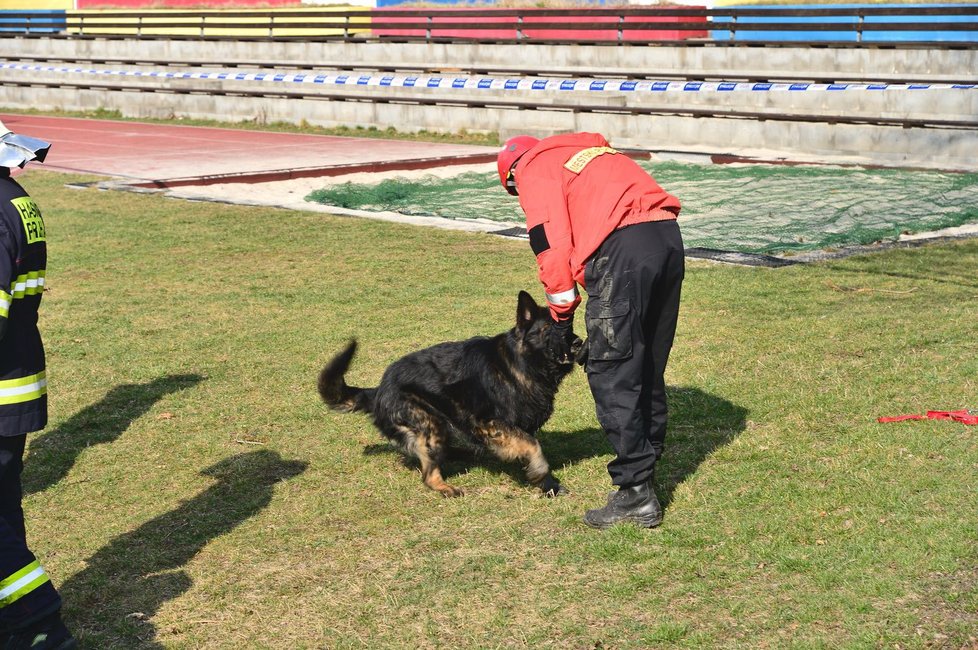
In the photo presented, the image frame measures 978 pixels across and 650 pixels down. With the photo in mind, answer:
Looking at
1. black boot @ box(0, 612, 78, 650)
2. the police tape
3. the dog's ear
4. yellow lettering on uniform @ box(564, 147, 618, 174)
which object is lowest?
black boot @ box(0, 612, 78, 650)

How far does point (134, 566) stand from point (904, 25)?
22994 mm

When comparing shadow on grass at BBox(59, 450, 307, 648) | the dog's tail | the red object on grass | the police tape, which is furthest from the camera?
the police tape

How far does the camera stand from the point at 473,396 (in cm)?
574

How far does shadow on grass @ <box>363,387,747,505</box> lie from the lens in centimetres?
599

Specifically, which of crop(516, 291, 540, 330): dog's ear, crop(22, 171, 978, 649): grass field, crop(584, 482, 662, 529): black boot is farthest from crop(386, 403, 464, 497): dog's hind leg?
crop(584, 482, 662, 529): black boot

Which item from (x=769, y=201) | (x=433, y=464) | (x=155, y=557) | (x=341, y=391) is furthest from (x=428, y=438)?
(x=769, y=201)

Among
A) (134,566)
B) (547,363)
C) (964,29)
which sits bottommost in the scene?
(134,566)

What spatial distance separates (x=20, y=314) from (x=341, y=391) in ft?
7.50

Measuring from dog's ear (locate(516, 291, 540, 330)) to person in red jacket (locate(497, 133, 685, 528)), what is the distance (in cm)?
30

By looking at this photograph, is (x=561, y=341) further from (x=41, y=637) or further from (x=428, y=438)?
(x=41, y=637)

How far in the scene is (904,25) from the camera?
24.0 metres

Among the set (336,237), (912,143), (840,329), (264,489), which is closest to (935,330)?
(840,329)

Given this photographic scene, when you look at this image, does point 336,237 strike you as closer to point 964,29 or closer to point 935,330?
point 935,330

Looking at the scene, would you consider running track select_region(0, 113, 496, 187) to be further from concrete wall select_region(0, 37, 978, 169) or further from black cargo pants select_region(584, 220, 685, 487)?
black cargo pants select_region(584, 220, 685, 487)
